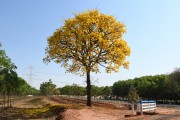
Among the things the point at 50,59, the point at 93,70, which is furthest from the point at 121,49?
the point at 50,59

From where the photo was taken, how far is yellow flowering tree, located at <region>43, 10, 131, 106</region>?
1382 inches

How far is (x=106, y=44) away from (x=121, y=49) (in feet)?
7.19

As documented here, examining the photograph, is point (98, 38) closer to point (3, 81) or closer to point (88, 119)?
point (88, 119)

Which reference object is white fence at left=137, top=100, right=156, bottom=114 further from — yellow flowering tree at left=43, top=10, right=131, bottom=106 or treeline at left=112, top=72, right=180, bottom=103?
treeline at left=112, top=72, right=180, bottom=103

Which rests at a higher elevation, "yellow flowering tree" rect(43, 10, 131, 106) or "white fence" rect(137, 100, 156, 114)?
"yellow flowering tree" rect(43, 10, 131, 106)

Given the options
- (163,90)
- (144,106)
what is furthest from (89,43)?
(163,90)

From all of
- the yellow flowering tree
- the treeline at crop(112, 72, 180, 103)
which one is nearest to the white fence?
the yellow flowering tree

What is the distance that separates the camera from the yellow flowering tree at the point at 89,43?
35094mm

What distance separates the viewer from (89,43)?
35.2 metres

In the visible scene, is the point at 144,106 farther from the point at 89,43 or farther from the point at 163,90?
the point at 163,90

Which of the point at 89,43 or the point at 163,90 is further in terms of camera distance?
the point at 163,90

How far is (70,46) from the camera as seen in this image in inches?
1416

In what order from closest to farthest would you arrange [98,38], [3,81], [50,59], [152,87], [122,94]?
1. [98,38]
2. [50,59]
3. [3,81]
4. [152,87]
5. [122,94]

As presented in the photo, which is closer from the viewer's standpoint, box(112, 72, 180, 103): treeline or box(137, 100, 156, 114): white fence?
box(137, 100, 156, 114): white fence
